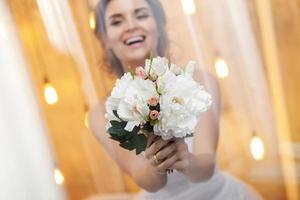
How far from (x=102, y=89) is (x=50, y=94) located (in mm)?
218

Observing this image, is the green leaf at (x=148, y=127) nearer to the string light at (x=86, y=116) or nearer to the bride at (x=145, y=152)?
the bride at (x=145, y=152)

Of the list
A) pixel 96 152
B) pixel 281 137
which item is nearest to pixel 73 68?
pixel 96 152

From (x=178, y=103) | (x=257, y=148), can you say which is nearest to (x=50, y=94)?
(x=178, y=103)

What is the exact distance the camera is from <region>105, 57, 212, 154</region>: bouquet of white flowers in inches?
55.3

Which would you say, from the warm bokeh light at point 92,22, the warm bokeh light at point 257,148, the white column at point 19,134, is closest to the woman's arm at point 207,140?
the warm bokeh light at point 257,148

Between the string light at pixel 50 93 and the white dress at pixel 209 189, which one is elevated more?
the string light at pixel 50 93

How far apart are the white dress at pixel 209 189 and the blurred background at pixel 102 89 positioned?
1.4 inches

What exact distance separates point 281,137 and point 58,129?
834 mm

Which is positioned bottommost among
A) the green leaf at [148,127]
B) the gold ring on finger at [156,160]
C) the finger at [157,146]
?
the gold ring on finger at [156,160]

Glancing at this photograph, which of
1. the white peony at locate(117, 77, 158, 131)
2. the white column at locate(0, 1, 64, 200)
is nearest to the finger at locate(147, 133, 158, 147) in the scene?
the white peony at locate(117, 77, 158, 131)

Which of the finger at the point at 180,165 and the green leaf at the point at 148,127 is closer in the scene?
the green leaf at the point at 148,127

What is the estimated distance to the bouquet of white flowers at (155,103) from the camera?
141 centimetres

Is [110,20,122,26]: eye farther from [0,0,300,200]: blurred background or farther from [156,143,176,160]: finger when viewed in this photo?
[156,143,176,160]: finger

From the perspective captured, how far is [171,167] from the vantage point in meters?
1.63
